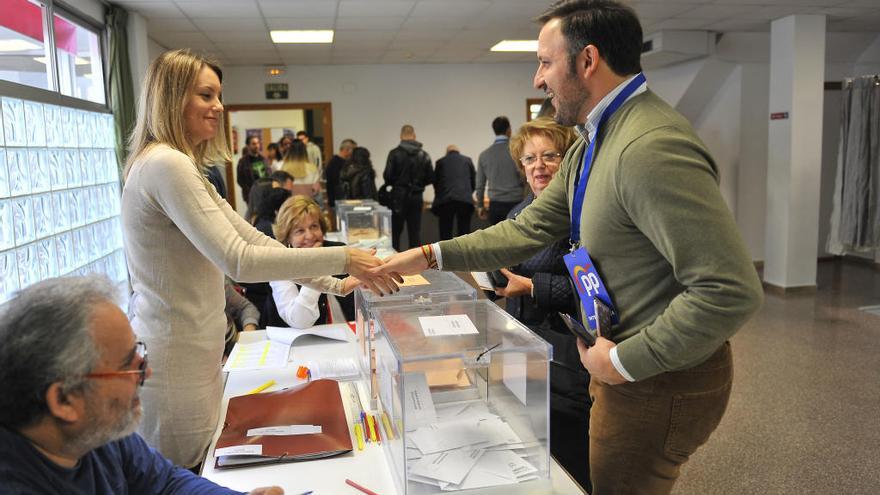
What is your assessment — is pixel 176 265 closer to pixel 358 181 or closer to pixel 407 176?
pixel 358 181

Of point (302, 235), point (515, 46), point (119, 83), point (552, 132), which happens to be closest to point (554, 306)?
point (552, 132)

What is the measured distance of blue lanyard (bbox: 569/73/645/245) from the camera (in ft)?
4.41

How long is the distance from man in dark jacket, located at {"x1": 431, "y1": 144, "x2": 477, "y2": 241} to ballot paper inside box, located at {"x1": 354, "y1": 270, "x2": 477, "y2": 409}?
5.77m

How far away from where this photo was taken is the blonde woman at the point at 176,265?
1539 millimetres

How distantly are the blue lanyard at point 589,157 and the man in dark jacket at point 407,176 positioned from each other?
20.9 feet

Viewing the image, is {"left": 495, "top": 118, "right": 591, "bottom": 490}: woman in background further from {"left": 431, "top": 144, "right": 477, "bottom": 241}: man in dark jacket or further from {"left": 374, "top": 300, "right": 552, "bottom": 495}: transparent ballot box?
{"left": 431, "top": 144, "right": 477, "bottom": 241}: man in dark jacket

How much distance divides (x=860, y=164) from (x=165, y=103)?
625cm

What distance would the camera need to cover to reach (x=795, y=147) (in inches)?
249

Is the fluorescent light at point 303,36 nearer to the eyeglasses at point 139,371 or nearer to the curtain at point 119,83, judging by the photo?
the curtain at point 119,83

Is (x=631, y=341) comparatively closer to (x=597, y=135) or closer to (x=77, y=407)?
(x=597, y=135)

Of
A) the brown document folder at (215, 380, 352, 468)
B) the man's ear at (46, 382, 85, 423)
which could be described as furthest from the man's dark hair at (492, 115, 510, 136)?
the man's ear at (46, 382, 85, 423)

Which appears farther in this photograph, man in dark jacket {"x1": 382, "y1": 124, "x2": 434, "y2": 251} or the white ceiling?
man in dark jacket {"x1": 382, "y1": 124, "x2": 434, "y2": 251}

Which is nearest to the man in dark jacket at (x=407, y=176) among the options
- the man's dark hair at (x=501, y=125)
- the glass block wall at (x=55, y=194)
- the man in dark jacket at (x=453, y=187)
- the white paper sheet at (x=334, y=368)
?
the man in dark jacket at (x=453, y=187)

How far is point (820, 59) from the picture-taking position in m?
6.34
